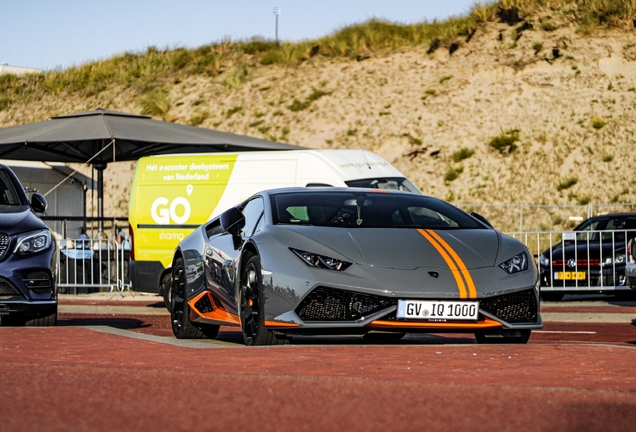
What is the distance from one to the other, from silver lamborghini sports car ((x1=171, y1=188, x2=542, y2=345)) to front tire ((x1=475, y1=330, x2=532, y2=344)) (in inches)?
0.4

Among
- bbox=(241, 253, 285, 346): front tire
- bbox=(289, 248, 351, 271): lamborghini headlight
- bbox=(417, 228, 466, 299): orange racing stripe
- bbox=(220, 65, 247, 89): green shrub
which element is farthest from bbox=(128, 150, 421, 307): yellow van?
bbox=(220, 65, 247, 89): green shrub

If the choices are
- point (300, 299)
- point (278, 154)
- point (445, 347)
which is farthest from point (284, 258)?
point (278, 154)

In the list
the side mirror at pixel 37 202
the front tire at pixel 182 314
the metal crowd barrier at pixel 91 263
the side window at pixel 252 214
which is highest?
the side window at pixel 252 214

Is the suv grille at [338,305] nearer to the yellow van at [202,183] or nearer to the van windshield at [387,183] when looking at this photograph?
the yellow van at [202,183]

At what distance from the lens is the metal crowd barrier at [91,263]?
19312 millimetres

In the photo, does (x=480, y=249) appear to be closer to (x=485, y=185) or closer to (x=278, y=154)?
(x=278, y=154)

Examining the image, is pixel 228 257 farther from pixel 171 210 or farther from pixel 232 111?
pixel 232 111

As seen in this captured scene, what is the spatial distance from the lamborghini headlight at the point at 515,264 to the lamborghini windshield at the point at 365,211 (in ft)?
2.16

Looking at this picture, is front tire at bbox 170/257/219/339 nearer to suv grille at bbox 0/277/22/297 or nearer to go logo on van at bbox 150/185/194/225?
suv grille at bbox 0/277/22/297

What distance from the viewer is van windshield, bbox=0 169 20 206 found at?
1157cm

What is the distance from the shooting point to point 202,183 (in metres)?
16.2

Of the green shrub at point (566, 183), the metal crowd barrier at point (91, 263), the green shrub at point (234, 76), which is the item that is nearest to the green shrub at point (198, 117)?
the green shrub at point (234, 76)

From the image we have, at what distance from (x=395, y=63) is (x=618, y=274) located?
3077cm

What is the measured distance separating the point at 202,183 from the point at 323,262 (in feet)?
29.2
